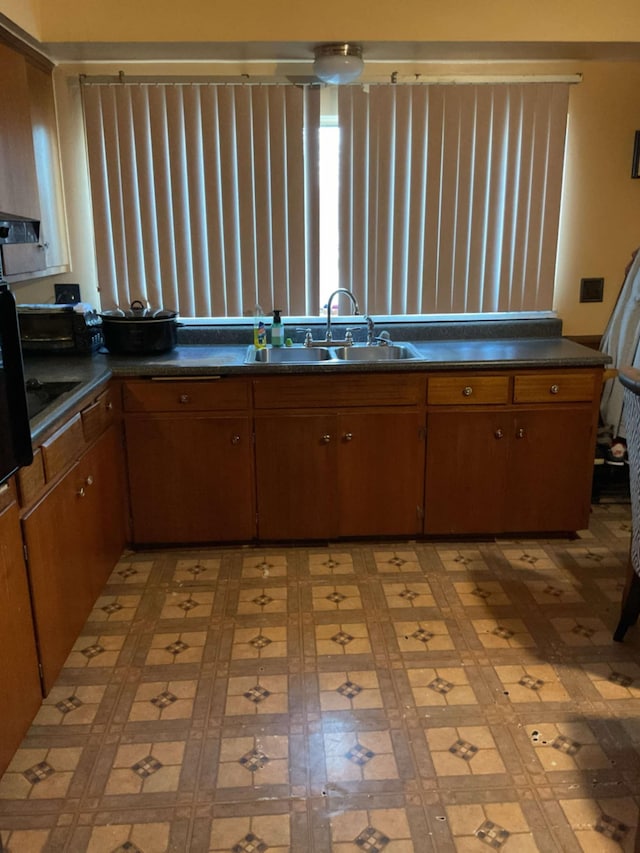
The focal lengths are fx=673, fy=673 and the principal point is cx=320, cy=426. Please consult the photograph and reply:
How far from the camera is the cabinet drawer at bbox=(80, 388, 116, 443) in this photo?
245 cm

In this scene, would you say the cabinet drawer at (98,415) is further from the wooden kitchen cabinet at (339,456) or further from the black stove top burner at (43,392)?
the wooden kitchen cabinet at (339,456)

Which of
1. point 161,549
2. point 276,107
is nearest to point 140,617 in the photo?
point 161,549

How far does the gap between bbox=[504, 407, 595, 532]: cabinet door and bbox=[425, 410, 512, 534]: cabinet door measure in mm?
58

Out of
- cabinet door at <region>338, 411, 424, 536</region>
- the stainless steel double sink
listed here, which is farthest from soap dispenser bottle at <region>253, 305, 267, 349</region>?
cabinet door at <region>338, 411, 424, 536</region>

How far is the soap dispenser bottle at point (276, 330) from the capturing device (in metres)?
3.23

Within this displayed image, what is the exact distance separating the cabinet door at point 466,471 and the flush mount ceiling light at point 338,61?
4.89 ft

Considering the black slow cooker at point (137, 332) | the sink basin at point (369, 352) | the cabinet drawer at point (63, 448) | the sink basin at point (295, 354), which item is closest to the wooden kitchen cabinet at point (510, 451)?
the sink basin at point (369, 352)

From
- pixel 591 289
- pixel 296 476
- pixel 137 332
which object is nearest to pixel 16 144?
pixel 137 332

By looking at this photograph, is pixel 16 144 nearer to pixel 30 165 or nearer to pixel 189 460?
pixel 30 165

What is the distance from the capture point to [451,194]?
128 inches

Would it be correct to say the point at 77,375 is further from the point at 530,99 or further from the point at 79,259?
the point at 530,99

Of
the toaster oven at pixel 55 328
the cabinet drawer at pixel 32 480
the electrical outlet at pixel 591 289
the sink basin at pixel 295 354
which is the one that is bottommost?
the cabinet drawer at pixel 32 480

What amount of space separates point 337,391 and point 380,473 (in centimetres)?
42

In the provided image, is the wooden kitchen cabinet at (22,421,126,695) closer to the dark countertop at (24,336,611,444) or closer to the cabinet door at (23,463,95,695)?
the cabinet door at (23,463,95,695)
